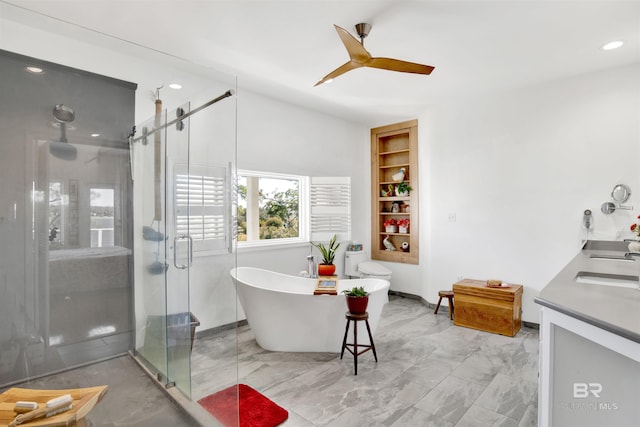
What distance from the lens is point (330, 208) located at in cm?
485

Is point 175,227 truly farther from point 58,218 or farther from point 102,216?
point 58,218

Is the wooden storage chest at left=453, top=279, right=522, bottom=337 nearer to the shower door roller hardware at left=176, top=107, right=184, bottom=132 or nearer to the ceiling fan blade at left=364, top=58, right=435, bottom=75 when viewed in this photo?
the ceiling fan blade at left=364, top=58, right=435, bottom=75

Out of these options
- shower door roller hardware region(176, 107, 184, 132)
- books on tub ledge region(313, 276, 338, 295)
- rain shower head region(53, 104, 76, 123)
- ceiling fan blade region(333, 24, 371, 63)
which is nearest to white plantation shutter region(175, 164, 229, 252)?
shower door roller hardware region(176, 107, 184, 132)

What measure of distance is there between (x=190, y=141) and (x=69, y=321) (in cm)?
136

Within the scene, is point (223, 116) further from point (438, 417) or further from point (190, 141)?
point (438, 417)

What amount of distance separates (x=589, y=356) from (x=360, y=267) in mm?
3683

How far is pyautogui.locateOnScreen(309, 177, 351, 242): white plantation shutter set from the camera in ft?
15.5

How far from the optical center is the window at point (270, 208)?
4.28 m

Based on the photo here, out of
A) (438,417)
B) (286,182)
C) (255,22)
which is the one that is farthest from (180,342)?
(286,182)

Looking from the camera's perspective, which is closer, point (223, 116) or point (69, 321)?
point (69, 321)

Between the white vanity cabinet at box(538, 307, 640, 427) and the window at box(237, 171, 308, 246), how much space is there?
3.23 metres

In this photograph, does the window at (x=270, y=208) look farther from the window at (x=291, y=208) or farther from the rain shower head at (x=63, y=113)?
the rain shower head at (x=63, y=113)

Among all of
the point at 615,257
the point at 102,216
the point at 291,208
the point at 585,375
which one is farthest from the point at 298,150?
the point at 585,375

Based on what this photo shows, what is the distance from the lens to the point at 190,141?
2.33m
